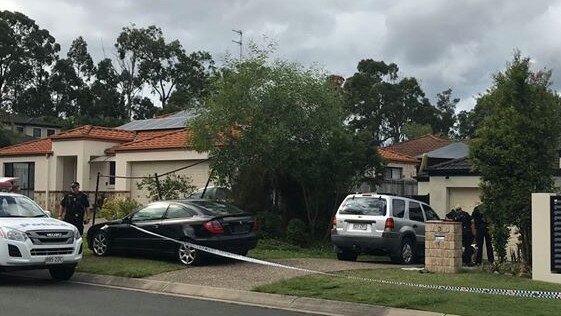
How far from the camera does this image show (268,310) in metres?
10.5

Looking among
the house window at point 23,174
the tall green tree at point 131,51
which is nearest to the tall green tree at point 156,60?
the tall green tree at point 131,51

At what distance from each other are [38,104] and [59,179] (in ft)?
155

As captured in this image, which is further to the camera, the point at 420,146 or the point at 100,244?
the point at 420,146

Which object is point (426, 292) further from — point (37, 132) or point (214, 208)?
point (37, 132)

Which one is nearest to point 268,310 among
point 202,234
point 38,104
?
point 202,234

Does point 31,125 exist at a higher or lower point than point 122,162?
higher

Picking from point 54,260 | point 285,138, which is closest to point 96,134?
point 285,138

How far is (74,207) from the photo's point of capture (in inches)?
676

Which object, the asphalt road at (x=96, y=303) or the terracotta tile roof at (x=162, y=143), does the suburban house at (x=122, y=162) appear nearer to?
the terracotta tile roof at (x=162, y=143)

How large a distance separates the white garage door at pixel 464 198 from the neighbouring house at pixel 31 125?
193ft

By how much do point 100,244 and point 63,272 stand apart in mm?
2449

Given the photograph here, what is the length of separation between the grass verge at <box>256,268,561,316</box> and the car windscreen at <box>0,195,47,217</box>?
493 centimetres

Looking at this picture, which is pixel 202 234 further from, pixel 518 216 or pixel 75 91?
pixel 75 91

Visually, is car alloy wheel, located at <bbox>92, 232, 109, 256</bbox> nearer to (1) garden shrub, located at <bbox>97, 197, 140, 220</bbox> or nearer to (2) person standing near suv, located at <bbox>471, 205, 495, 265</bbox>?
(1) garden shrub, located at <bbox>97, 197, 140, 220</bbox>
